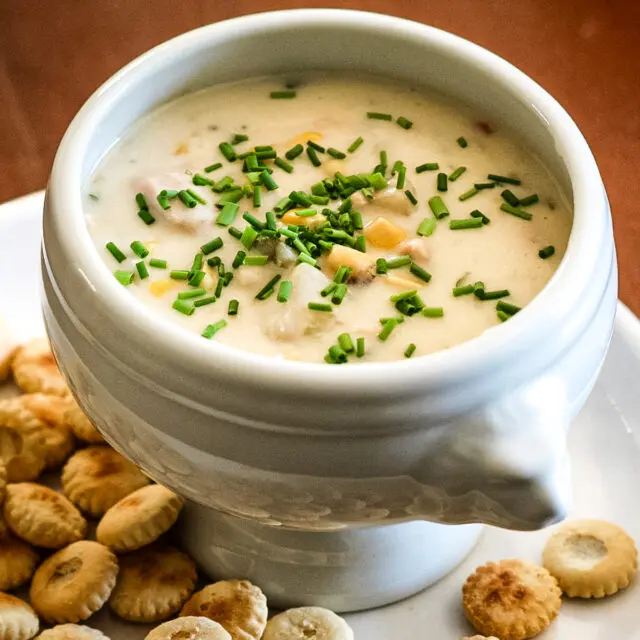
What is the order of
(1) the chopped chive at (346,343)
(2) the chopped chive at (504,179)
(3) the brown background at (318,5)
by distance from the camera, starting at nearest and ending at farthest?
(1) the chopped chive at (346,343)
(2) the chopped chive at (504,179)
(3) the brown background at (318,5)

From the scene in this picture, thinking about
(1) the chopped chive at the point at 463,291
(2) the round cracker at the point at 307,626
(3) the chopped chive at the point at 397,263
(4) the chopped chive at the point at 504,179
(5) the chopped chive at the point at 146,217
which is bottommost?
(2) the round cracker at the point at 307,626

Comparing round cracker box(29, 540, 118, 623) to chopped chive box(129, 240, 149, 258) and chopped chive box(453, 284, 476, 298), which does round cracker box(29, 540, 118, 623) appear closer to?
chopped chive box(129, 240, 149, 258)

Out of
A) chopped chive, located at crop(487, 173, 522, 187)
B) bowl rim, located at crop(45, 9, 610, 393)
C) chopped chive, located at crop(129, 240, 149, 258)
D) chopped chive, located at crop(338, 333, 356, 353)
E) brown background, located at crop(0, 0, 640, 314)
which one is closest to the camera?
bowl rim, located at crop(45, 9, 610, 393)

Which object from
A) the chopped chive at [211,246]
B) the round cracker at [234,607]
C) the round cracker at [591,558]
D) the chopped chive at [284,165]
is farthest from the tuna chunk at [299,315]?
the round cracker at [591,558]

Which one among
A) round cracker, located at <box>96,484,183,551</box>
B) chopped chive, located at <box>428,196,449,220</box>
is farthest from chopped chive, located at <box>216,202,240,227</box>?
round cracker, located at <box>96,484,183,551</box>

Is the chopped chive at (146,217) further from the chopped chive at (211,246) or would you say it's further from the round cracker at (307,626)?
the round cracker at (307,626)

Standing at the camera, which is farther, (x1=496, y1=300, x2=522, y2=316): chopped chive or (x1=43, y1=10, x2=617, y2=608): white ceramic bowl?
(x1=496, y1=300, x2=522, y2=316): chopped chive

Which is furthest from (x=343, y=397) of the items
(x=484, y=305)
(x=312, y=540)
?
(x=312, y=540)

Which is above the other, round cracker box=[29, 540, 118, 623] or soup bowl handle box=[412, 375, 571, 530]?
soup bowl handle box=[412, 375, 571, 530]

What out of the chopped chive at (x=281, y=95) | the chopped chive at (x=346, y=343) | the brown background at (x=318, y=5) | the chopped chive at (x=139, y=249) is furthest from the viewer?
the brown background at (x=318, y=5)
